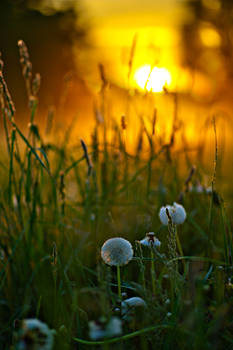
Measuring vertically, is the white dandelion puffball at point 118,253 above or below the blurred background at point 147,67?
below

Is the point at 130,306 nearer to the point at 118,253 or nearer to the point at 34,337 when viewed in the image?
the point at 118,253

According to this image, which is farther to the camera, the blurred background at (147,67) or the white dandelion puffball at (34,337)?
the blurred background at (147,67)

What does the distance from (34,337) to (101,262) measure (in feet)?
1.30

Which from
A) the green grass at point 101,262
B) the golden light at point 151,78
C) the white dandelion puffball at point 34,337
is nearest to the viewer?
the white dandelion puffball at point 34,337

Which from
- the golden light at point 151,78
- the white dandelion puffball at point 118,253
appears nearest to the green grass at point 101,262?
the white dandelion puffball at point 118,253

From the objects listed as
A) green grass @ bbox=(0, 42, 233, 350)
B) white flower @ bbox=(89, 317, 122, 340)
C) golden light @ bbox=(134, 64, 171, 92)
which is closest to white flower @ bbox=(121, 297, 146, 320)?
green grass @ bbox=(0, 42, 233, 350)

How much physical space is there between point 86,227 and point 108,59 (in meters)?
1.50

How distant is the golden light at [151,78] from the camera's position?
1.28 m

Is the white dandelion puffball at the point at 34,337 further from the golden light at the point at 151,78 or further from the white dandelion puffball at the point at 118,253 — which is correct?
the golden light at the point at 151,78

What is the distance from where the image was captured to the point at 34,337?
0.52m

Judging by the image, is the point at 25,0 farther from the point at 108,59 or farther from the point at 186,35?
the point at 186,35

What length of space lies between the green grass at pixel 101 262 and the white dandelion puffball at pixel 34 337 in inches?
4.1

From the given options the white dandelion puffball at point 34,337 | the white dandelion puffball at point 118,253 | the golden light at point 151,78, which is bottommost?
the white dandelion puffball at point 34,337

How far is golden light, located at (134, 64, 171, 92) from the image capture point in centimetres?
128
